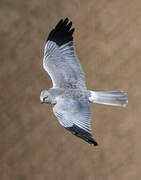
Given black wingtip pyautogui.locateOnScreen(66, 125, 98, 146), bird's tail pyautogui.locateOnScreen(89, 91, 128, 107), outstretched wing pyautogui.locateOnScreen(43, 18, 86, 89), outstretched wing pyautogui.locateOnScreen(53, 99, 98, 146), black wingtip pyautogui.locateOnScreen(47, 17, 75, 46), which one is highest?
black wingtip pyautogui.locateOnScreen(47, 17, 75, 46)

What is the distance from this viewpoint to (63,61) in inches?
141

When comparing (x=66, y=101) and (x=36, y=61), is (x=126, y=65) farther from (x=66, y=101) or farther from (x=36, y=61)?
(x=66, y=101)

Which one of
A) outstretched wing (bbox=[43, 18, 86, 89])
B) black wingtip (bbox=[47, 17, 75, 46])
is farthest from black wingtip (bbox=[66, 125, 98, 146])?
black wingtip (bbox=[47, 17, 75, 46])

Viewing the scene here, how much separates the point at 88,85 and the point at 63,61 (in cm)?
154

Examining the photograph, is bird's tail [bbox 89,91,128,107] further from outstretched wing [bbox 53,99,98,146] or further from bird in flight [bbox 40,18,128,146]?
outstretched wing [bbox 53,99,98,146]

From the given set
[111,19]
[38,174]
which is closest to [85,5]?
[111,19]

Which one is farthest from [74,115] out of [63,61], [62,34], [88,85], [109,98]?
[88,85]

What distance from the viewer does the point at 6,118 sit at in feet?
16.8

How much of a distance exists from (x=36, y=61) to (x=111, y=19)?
3.56 ft

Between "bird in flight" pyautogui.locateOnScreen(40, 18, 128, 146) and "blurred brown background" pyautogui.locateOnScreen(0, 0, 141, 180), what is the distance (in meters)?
1.37

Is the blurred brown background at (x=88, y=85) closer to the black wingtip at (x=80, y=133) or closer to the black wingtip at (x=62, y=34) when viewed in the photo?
the black wingtip at (x=62, y=34)

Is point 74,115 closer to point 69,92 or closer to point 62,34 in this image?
point 69,92

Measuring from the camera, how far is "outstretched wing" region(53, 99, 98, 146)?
10.3 ft

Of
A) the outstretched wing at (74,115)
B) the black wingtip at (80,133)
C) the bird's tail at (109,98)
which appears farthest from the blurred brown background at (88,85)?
the black wingtip at (80,133)
